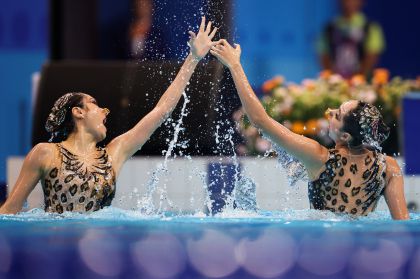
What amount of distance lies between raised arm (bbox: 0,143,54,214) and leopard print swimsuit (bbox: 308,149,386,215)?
128cm

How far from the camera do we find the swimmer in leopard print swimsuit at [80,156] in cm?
448

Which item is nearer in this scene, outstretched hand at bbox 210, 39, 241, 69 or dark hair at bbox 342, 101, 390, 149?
dark hair at bbox 342, 101, 390, 149

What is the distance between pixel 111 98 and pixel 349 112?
2.41 metres

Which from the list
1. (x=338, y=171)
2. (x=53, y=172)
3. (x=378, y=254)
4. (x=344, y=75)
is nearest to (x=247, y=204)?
(x=338, y=171)

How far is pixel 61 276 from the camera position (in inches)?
119

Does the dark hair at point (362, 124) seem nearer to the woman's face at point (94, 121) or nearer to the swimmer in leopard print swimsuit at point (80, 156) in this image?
the swimmer in leopard print swimsuit at point (80, 156)

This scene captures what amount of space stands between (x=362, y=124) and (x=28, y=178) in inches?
61.2

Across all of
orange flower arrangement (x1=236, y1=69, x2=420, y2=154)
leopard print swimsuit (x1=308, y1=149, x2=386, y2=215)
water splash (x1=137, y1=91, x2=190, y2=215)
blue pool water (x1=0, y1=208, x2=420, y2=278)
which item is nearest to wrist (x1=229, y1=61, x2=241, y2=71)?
leopard print swimsuit (x1=308, y1=149, x2=386, y2=215)

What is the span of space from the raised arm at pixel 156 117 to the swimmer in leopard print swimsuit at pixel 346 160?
308mm

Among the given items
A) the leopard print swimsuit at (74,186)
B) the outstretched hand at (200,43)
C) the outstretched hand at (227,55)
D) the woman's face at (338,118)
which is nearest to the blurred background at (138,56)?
the outstretched hand at (200,43)

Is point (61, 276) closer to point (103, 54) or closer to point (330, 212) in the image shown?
point (330, 212)

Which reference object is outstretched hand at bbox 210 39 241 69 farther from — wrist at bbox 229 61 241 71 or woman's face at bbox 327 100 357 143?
woman's face at bbox 327 100 357 143

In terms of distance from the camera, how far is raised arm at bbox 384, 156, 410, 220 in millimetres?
4480

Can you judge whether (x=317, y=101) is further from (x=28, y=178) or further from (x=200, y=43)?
(x=28, y=178)
